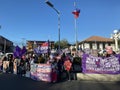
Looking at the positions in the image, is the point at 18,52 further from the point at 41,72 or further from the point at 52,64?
the point at 52,64

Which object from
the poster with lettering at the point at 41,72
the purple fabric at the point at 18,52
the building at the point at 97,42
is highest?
the building at the point at 97,42

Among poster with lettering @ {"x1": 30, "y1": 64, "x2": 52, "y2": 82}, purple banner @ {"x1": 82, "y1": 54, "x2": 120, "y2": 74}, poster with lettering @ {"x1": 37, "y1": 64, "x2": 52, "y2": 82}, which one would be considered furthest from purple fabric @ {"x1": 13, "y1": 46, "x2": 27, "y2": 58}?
purple banner @ {"x1": 82, "y1": 54, "x2": 120, "y2": 74}

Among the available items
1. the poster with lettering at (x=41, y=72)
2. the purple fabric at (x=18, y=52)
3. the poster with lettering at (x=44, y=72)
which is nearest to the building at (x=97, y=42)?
the purple fabric at (x=18, y=52)

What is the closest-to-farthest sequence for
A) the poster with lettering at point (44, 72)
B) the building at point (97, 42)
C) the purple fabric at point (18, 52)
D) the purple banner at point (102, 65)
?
1. the poster with lettering at point (44, 72)
2. the purple banner at point (102, 65)
3. the purple fabric at point (18, 52)
4. the building at point (97, 42)

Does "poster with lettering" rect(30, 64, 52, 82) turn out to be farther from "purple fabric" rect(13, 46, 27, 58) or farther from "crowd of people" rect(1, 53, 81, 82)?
"purple fabric" rect(13, 46, 27, 58)

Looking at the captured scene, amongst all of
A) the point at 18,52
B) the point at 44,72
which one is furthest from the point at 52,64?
the point at 18,52

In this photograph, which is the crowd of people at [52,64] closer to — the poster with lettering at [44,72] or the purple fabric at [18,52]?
the poster with lettering at [44,72]

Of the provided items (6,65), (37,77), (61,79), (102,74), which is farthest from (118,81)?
(6,65)

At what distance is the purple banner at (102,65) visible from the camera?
17797mm

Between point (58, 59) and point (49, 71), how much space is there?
1.62 m

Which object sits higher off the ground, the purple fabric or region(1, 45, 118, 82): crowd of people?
the purple fabric

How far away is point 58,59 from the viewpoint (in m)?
19.0

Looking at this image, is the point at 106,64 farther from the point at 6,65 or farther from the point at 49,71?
the point at 6,65

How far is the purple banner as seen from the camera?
58.4ft
